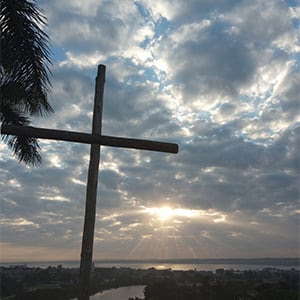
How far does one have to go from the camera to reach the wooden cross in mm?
5074

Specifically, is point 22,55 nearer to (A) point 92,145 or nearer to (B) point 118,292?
(A) point 92,145

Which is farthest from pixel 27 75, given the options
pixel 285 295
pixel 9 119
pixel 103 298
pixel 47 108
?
pixel 103 298

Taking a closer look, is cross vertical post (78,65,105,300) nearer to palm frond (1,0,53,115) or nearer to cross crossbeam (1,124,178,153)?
cross crossbeam (1,124,178,153)

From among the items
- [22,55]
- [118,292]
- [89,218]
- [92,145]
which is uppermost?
[22,55]

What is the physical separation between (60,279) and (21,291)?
9.94 meters

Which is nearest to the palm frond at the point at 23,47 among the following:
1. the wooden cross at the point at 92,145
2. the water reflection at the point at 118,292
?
the wooden cross at the point at 92,145

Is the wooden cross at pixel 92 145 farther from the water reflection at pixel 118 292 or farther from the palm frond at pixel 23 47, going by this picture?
the water reflection at pixel 118 292

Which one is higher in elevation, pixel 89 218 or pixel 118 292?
pixel 89 218

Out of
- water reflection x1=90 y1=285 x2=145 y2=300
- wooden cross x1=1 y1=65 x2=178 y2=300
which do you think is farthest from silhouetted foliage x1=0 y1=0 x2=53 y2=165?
water reflection x1=90 y1=285 x2=145 y2=300

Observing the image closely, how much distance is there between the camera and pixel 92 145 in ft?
18.2

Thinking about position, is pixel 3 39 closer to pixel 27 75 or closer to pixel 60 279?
pixel 27 75

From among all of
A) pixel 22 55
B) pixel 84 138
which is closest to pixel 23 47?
pixel 22 55

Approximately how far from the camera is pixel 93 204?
5.25 metres

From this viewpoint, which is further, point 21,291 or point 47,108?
point 21,291
